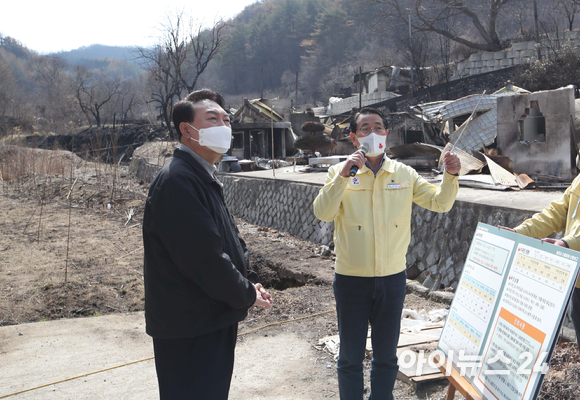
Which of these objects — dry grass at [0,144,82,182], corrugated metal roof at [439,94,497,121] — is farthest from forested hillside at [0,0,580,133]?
corrugated metal roof at [439,94,497,121]

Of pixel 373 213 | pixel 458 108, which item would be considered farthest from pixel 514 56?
pixel 373 213

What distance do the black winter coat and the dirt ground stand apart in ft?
5.70

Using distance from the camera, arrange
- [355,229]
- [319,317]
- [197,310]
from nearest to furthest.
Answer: [197,310] < [355,229] < [319,317]

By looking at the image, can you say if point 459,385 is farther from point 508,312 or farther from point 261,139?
point 261,139

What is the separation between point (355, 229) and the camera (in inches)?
103

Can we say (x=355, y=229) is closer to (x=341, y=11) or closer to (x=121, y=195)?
(x=121, y=195)

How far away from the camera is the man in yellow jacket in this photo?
2.57m

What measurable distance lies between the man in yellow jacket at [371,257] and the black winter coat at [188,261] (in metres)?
0.78

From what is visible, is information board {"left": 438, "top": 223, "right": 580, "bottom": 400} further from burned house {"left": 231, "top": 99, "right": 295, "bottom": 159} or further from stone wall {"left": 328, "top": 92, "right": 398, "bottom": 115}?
stone wall {"left": 328, "top": 92, "right": 398, "bottom": 115}

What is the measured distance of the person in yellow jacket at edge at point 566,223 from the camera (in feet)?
7.32

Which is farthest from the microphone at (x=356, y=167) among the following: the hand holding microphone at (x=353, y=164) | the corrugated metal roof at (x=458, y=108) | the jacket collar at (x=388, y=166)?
the corrugated metal roof at (x=458, y=108)

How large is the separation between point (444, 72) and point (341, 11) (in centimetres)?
3679

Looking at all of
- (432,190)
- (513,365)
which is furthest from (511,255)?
(432,190)

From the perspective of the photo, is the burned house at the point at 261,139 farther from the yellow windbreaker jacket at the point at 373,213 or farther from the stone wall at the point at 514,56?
the yellow windbreaker jacket at the point at 373,213
